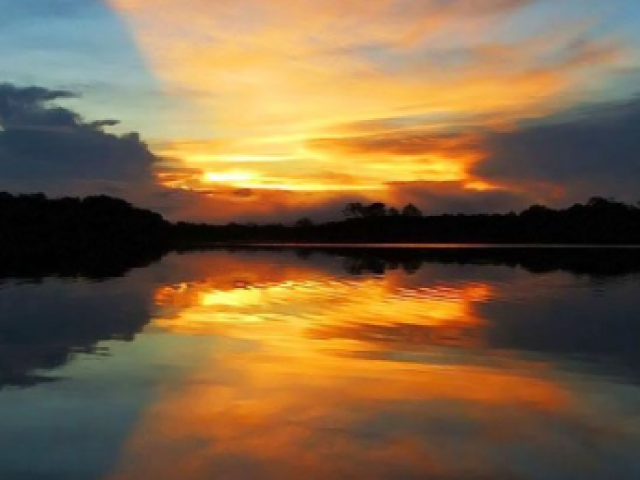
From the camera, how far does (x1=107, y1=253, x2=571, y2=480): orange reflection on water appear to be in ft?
27.1

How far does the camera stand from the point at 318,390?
1170 centimetres

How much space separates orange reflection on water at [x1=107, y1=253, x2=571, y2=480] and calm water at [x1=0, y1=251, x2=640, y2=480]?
0.03m

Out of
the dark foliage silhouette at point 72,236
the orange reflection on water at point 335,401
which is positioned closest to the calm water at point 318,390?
the orange reflection on water at point 335,401

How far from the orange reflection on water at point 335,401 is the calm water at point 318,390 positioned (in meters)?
0.03

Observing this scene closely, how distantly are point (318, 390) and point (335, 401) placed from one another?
71 cm

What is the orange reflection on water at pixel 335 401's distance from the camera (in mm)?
8266

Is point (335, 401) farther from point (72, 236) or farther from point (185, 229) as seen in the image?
point (185, 229)

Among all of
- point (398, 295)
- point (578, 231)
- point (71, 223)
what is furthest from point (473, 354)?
point (578, 231)

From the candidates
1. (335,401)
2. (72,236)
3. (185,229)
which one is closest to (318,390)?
(335,401)

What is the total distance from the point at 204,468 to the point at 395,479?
1.68m

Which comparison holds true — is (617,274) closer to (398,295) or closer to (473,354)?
(398,295)

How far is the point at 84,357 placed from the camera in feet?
46.4

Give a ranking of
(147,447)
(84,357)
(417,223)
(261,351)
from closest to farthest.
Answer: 1. (147,447)
2. (84,357)
3. (261,351)
4. (417,223)

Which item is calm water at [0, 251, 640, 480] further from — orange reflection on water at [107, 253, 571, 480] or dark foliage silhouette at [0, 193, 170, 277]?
dark foliage silhouette at [0, 193, 170, 277]
